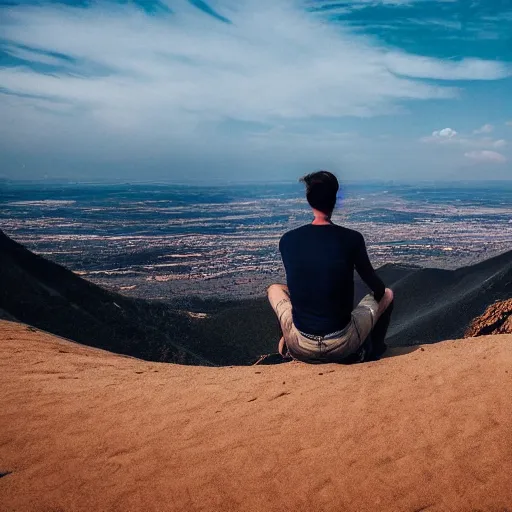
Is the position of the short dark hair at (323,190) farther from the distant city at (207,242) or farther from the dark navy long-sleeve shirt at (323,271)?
the distant city at (207,242)

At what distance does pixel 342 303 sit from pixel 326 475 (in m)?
1.51

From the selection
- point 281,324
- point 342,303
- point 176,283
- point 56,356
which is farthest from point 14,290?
point 176,283

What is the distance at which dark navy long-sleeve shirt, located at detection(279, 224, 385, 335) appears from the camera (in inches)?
141

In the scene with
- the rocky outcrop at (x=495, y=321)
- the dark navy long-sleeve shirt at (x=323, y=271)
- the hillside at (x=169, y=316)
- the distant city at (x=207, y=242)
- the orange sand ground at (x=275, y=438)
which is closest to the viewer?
the orange sand ground at (x=275, y=438)

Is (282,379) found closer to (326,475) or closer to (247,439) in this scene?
(247,439)

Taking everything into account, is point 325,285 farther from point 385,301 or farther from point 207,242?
point 207,242

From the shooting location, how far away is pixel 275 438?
273 cm

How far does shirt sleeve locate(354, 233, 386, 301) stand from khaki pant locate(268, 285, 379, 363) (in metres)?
0.14

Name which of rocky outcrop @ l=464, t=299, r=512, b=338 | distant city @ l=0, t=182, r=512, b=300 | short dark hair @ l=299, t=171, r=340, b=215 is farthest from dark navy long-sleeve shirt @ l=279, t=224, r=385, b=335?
distant city @ l=0, t=182, r=512, b=300

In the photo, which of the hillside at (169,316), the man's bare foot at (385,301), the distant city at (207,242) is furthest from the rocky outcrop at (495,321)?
the distant city at (207,242)

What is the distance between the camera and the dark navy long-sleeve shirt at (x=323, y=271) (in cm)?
357

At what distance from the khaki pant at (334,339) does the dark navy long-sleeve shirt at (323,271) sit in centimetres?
8

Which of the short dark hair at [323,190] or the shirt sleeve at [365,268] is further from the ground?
the short dark hair at [323,190]

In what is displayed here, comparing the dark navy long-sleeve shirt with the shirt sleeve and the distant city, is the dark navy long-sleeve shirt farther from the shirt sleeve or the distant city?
the distant city
